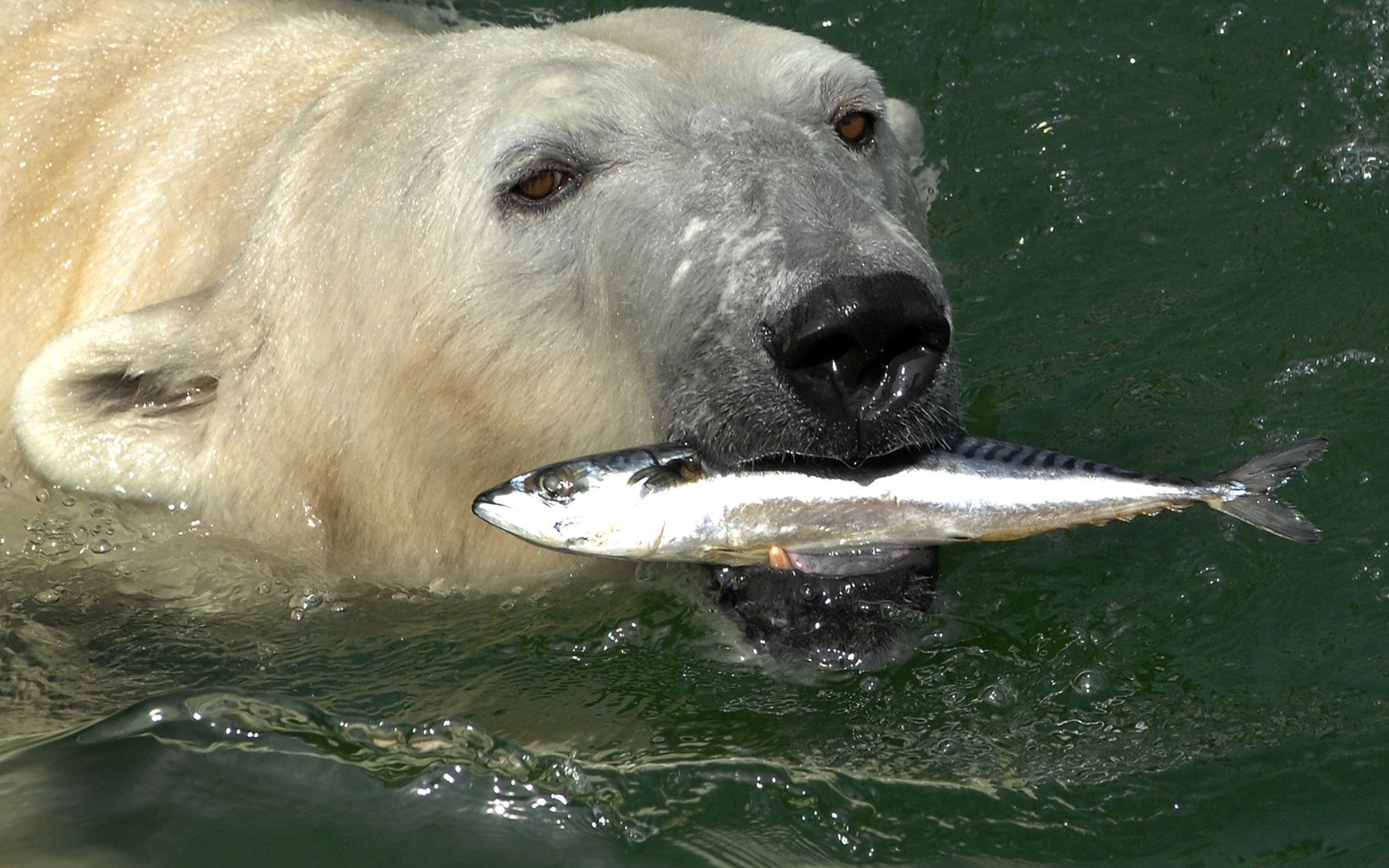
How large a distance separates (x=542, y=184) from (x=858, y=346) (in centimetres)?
82

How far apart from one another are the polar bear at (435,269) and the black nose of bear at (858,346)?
2 cm

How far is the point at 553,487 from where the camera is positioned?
2664 mm

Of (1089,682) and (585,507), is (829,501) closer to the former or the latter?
(585,507)

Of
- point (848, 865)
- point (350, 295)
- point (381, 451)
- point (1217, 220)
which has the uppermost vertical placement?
point (1217, 220)

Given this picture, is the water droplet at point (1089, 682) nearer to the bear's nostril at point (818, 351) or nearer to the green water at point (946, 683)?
the green water at point (946, 683)

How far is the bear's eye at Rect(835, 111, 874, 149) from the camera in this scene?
→ 3.34 m

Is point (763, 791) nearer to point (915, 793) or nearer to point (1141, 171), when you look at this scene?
point (915, 793)

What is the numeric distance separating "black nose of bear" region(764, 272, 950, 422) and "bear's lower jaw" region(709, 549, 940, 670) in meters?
0.34

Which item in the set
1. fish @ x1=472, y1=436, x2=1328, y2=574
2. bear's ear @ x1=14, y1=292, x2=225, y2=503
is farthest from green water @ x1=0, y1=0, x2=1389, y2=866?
fish @ x1=472, y1=436, x2=1328, y2=574

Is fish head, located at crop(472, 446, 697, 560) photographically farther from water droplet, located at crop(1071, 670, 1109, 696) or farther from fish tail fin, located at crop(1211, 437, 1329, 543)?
water droplet, located at crop(1071, 670, 1109, 696)

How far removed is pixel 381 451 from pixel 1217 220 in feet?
9.26

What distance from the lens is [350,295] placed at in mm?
3328

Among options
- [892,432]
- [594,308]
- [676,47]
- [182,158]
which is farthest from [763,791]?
[182,158]

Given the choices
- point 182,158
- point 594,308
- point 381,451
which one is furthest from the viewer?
point 182,158
